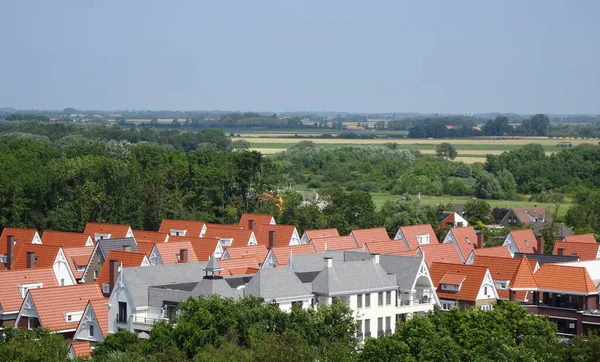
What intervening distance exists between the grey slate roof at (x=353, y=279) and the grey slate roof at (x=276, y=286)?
2.73 ft

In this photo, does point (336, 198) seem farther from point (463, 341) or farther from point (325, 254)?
point (463, 341)

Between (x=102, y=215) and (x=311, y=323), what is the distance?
1728 inches

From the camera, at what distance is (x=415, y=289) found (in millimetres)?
52688

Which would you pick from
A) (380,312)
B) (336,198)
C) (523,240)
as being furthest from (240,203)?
(380,312)

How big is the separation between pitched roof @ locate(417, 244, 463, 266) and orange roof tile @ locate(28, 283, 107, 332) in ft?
61.1

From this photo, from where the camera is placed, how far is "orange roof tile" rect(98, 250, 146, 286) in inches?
2115

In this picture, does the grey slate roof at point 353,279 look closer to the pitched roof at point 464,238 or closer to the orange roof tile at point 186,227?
the pitched roof at point 464,238

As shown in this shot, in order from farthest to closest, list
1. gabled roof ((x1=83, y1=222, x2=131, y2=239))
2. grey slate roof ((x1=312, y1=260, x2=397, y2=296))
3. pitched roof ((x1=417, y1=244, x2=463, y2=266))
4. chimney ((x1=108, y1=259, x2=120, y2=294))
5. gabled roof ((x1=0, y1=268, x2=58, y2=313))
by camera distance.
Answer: gabled roof ((x1=83, y1=222, x2=131, y2=239)) → pitched roof ((x1=417, y1=244, x2=463, y2=266)) → chimney ((x1=108, y1=259, x2=120, y2=294)) → gabled roof ((x1=0, y1=268, x2=58, y2=313)) → grey slate roof ((x1=312, y1=260, x2=397, y2=296))

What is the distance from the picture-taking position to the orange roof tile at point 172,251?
Answer: 201ft

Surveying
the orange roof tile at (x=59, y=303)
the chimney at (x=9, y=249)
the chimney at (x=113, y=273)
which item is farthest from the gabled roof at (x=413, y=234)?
the orange roof tile at (x=59, y=303)

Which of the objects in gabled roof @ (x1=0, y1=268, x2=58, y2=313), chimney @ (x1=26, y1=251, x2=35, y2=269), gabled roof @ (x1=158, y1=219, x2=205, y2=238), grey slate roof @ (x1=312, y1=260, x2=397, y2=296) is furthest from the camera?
gabled roof @ (x1=158, y1=219, x2=205, y2=238)

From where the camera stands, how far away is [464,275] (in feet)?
179

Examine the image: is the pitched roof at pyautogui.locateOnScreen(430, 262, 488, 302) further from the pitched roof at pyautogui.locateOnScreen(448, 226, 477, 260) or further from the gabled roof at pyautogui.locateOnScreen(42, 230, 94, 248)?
the gabled roof at pyautogui.locateOnScreen(42, 230, 94, 248)

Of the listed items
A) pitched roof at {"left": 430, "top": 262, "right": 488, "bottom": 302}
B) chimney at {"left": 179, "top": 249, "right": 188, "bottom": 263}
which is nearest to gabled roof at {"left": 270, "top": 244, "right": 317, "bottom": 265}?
chimney at {"left": 179, "top": 249, "right": 188, "bottom": 263}
